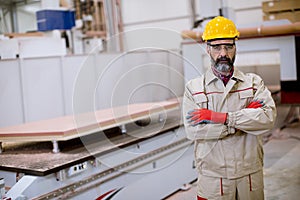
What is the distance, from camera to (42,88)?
528cm

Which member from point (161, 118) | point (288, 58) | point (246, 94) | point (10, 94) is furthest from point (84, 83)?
point (246, 94)

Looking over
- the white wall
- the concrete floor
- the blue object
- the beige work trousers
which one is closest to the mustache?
the beige work trousers

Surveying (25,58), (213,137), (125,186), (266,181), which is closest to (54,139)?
(125,186)

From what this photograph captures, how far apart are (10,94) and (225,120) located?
350 centimetres

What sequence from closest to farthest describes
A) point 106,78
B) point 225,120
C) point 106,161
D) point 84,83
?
point 225,120 < point 106,161 < point 84,83 < point 106,78

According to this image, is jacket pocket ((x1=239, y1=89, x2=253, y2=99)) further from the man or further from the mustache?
the mustache

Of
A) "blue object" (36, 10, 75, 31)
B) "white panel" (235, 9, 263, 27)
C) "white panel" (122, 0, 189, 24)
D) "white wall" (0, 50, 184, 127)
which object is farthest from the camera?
"white panel" (122, 0, 189, 24)

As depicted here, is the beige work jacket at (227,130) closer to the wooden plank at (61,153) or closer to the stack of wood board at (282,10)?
the wooden plank at (61,153)

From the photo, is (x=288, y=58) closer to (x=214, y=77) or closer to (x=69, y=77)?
(x=69, y=77)

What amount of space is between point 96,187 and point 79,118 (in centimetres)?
96

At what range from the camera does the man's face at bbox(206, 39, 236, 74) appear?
7.19ft

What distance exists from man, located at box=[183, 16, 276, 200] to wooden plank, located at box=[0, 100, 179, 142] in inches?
55.0

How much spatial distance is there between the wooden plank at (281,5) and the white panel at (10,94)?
360 cm

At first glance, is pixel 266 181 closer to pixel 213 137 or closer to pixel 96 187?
pixel 96 187
